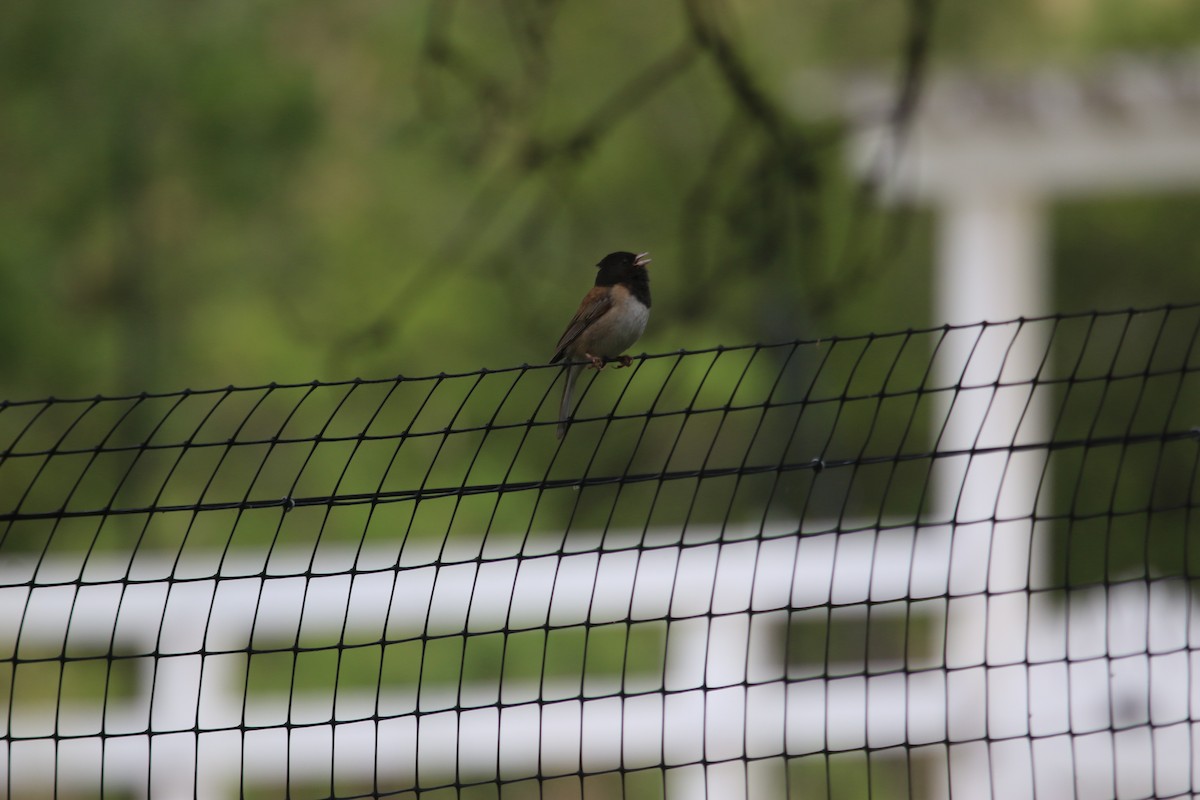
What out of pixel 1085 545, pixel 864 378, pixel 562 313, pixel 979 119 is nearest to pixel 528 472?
pixel 562 313

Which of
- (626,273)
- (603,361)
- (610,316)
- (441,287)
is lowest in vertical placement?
(603,361)

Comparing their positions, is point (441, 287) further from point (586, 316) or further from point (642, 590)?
point (586, 316)

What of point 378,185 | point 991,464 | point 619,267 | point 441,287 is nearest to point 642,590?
point 991,464

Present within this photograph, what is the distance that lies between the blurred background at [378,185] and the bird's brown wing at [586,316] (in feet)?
14.9

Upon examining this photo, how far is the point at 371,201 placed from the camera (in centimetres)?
1168

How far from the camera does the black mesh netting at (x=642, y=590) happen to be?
340 centimetres

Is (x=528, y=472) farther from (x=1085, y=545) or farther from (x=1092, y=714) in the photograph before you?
(x=1092, y=714)

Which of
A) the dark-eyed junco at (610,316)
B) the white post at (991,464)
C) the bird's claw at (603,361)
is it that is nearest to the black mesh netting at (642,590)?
the white post at (991,464)

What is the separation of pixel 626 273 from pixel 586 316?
0.21 m

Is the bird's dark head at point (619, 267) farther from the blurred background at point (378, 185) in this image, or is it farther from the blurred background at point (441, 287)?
the blurred background at point (378, 185)

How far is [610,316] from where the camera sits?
4.03m

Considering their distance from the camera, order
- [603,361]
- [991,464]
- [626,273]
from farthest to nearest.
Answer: [991,464] < [626,273] < [603,361]

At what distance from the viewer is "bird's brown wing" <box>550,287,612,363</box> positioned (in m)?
4.01

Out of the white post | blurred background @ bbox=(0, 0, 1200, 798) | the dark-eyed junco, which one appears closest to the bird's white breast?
the dark-eyed junco
